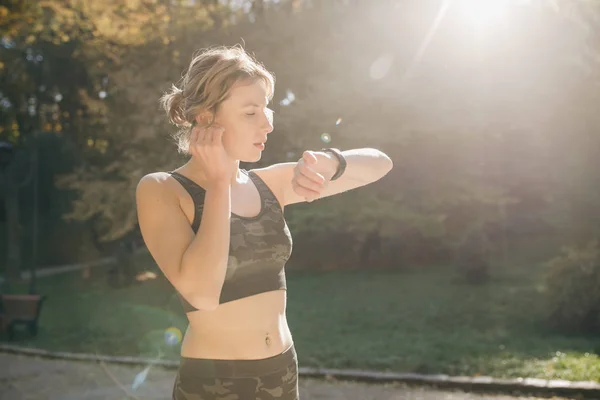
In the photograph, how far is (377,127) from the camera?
583 inches

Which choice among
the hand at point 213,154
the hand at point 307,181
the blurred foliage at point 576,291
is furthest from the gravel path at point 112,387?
the hand at point 213,154

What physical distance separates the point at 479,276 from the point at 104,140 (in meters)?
13.1

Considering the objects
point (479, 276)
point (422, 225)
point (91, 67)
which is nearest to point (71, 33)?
point (91, 67)

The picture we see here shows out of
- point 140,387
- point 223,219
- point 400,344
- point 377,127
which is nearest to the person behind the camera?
point 223,219

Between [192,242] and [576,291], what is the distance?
8.98 metres

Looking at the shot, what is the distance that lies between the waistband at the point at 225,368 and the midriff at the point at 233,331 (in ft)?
0.05

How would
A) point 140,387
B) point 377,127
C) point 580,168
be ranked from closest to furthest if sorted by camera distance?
1. point 140,387
2. point 580,168
3. point 377,127

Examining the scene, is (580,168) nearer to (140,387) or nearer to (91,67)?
(140,387)

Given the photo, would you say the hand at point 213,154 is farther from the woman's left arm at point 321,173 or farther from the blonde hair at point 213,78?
the woman's left arm at point 321,173

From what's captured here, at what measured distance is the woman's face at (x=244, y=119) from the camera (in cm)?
239

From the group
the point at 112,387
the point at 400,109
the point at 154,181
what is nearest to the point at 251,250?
the point at 154,181

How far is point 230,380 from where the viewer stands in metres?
2.41

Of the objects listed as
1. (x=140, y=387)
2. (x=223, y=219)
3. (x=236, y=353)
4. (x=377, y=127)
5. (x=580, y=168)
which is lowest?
(x=140, y=387)

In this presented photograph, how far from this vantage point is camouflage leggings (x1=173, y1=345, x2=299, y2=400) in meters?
2.39
